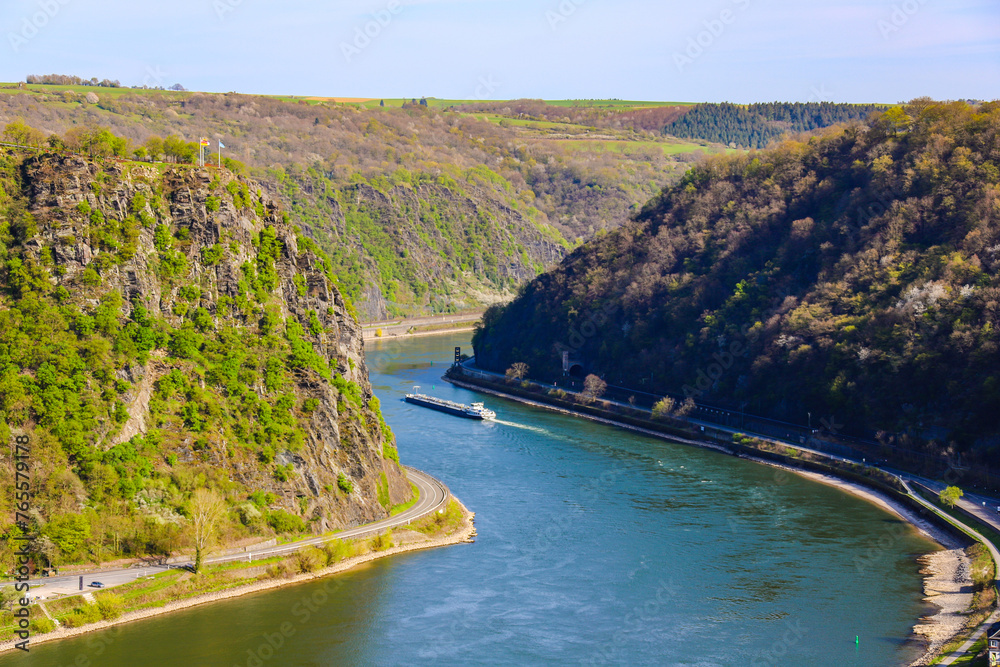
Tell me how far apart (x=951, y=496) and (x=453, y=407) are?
147ft

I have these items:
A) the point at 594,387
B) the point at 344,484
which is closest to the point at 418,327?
the point at 594,387

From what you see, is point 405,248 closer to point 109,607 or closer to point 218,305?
point 218,305

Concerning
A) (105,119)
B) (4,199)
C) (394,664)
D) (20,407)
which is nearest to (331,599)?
(394,664)

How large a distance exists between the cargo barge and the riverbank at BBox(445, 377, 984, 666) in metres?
10.7

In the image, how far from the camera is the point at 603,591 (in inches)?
1838

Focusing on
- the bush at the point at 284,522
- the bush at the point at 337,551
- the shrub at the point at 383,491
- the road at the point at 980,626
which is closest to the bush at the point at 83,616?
the bush at the point at 284,522

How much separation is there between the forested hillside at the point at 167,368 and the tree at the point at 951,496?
30.0 m

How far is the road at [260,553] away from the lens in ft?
137

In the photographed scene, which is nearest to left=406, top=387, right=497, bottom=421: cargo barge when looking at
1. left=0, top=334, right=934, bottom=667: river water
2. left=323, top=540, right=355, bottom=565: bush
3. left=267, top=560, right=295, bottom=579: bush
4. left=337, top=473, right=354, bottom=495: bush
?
left=0, top=334, right=934, bottom=667: river water

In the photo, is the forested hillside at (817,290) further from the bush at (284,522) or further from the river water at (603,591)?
the bush at (284,522)

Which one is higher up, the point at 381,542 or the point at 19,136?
the point at 19,136

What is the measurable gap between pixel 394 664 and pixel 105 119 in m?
164

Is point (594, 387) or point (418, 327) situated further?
point (418, 327)

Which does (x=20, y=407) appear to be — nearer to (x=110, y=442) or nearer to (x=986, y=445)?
(x=110, y=442)
